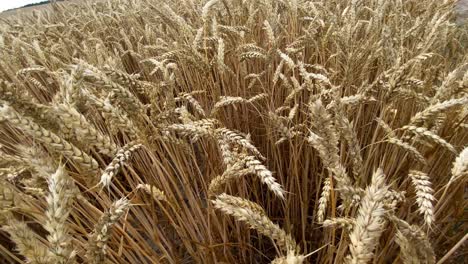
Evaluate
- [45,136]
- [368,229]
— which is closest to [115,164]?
[45,136]

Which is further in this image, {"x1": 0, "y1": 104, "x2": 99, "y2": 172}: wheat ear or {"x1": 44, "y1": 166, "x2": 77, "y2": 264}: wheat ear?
{"x1": 0, "y1": 104, "x2": 99, "y2": 172}: wheat ear

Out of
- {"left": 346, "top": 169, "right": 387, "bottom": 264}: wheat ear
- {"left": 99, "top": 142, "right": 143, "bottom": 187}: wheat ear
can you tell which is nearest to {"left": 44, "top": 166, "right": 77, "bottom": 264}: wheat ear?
{"left": 99, "top": 142, "right": 143, "bottom": 187}: wheat ear

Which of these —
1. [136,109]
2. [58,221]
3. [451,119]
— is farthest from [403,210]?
[58,221]

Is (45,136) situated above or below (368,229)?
above

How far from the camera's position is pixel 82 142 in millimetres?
759

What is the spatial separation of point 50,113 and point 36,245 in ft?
1.17

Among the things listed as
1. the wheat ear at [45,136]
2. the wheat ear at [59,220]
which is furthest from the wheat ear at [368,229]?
the wheat ear at [45,136]

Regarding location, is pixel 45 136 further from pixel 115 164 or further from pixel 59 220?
pixel 59 220

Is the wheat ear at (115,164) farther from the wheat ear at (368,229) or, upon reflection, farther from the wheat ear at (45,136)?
the wheat ear at (368,229)

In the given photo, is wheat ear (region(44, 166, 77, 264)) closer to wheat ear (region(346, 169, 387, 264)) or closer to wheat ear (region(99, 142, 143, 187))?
wheat ear (region(99, 142, 143, 187))

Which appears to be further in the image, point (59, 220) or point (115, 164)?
point (115, 164)

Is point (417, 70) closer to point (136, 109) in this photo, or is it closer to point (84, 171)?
point (136, 109)

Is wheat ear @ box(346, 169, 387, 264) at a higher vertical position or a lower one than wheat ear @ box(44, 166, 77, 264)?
lower

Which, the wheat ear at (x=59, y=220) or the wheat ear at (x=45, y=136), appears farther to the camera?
the wheat ear at (x=45, y=136)
